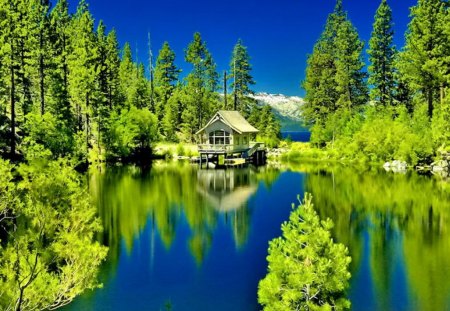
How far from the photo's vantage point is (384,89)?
62656 millimetres

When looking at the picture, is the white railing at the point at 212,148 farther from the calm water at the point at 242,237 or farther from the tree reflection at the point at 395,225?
the tree reflection at the point at 395,225

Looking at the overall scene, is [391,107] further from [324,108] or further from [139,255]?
[139,255]

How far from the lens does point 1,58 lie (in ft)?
110

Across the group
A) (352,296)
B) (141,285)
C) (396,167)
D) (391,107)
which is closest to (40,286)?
(141,285)

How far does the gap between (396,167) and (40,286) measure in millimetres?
44452

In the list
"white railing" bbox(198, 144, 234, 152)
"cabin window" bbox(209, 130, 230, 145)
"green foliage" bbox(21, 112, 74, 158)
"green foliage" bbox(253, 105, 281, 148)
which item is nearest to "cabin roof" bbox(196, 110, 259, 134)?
"cabin window" bbox(209, 130, 230, 145)

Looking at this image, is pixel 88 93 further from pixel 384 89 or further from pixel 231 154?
pixel 384 89

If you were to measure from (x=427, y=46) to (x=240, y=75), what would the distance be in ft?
100

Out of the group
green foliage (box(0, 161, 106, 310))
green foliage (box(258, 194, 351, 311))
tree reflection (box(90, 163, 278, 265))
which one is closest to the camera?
green foliage (box(0, 161, 106, 310))

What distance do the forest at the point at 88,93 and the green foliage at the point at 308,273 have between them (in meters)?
8.53

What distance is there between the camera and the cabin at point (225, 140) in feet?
179

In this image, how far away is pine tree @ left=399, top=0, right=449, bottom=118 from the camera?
5019 centimetres

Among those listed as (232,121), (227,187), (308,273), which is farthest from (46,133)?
(308,273)

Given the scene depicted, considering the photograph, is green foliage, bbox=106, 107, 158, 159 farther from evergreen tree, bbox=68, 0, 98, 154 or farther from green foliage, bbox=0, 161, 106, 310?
green foliage, bbox=0, 161, 106, 310
